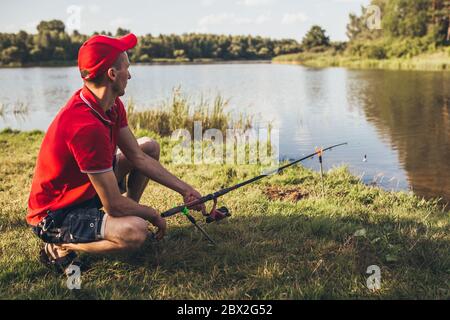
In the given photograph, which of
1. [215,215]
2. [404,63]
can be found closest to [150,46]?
[404,63]

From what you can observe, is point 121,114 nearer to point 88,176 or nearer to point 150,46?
point 88,176

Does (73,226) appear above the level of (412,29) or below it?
below

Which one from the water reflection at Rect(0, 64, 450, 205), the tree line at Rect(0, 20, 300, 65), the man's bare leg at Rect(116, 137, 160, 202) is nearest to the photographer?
the man's bare leg at Rect(116, 137, 160, 202)

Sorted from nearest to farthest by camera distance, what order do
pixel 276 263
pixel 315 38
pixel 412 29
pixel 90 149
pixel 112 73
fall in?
1. pixel 90 149
2. pixel 112 73
3. pixel 276 263
4. pixel 412 29
5. pixel 315 38

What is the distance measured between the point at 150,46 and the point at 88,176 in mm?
70636

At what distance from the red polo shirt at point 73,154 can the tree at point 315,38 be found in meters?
86.0

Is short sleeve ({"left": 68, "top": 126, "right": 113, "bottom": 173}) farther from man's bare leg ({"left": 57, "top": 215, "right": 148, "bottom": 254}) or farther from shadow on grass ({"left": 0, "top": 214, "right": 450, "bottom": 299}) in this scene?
shadow on grass ({"left": 0, "top": 214, "right": 450, "bottom": 299})

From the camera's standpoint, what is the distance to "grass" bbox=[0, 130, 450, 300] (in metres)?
2.81

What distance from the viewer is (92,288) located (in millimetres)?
2855

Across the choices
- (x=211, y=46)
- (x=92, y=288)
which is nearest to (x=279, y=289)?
(x=92, y=288)

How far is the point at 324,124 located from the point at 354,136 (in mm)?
1895

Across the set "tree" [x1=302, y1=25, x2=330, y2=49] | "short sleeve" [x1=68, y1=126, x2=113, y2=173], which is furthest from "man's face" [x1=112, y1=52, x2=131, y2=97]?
"tree" [x1=302, y1=25, x2=330, y2=49]

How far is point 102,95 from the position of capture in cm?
284

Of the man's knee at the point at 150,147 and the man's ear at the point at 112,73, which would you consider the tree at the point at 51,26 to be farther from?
the man's ear at the point at 112,73
